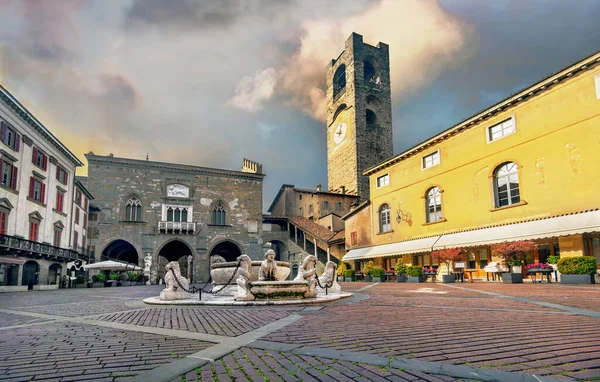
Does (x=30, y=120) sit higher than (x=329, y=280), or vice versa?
(x=30, y=120)

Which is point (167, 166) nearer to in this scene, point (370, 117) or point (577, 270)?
point (370, 117)

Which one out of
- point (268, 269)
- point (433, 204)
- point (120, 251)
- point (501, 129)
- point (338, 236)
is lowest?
point (268, 269)

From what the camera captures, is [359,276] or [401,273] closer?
[401,273]

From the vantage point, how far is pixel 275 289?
9.99 meters

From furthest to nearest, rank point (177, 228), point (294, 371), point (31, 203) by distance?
point (177, 228), point (31, 203), point (294, 371)

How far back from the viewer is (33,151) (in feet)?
83.6

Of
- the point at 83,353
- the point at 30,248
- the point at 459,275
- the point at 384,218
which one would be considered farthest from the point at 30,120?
the point at 459,275

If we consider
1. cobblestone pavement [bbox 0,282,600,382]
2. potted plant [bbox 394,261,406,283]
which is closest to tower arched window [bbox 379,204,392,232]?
potted plant [bbox 394,261,406,283]

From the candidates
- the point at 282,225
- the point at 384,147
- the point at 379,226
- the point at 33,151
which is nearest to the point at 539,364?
the point at 379,226

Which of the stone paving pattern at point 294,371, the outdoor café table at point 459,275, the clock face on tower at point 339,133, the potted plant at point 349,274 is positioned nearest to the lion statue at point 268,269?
the stone paving pattern at point 294,371

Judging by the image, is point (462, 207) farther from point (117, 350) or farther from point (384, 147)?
point (384, 147)

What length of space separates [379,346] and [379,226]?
26.7m

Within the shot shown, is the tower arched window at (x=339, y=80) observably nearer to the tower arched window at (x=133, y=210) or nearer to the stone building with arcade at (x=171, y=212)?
the stone building with arcade at (x=171, y=212)

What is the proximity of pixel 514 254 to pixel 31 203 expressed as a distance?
28.3 metres
